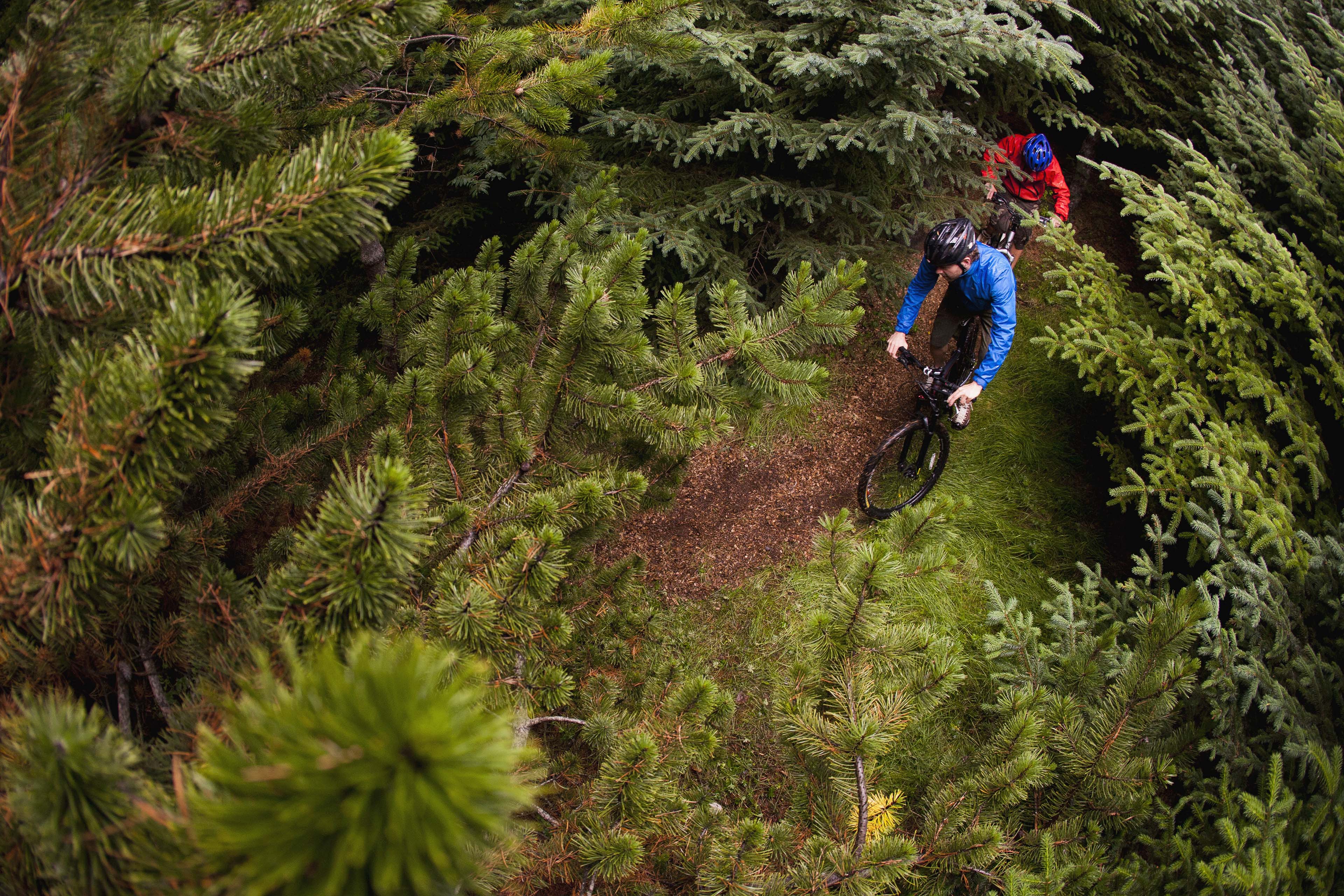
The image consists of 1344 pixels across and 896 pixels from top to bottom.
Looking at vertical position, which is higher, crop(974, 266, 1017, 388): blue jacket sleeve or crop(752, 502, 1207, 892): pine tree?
crop(974, 266, 1017, 388): blue jacket sleeve

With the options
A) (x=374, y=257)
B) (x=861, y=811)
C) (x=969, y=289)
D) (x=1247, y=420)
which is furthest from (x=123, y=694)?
(x=1247, y=420)

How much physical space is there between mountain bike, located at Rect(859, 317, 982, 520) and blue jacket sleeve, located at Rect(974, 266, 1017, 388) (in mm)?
322

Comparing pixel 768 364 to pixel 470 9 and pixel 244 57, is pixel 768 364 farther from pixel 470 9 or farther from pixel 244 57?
pixel 470 9

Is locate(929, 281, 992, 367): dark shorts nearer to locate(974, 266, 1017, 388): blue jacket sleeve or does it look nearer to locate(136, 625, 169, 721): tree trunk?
locate(974, 266, 1017, 388): blue jacket sleeve

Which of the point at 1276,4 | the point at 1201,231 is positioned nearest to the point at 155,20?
the point at 1201,231

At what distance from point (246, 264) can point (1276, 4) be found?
8004mm

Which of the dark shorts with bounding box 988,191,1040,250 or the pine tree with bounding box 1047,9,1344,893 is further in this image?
the dark shorts with bounding box 988,191,1040,250

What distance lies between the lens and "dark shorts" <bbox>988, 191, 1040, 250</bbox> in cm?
549

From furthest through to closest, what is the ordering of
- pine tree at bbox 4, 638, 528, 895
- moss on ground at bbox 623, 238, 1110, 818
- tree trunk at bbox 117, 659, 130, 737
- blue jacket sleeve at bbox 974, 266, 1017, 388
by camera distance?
blue jacket sleeve at bbox 974, 266, 1017, 388, moss on ground at bbox 623, 238, 1110, 818, tree trunk at bbox 117, 659, 130, 737, pine tree at bbox 4, 638, 528, 895

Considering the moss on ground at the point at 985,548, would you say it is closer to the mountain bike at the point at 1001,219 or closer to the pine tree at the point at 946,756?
the mountain bike at the point at 1001,219

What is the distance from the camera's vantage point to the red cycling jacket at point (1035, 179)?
18.7 ft

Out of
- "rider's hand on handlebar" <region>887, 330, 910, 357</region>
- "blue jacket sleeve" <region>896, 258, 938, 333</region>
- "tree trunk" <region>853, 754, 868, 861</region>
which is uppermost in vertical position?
"blue jacket sleeve" <region>896, 258, 938, 333</region>

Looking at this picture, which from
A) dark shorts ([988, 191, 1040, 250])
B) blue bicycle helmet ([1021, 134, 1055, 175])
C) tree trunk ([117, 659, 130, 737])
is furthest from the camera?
blue bicycle helmet ([1021, 134, 1055, 175])

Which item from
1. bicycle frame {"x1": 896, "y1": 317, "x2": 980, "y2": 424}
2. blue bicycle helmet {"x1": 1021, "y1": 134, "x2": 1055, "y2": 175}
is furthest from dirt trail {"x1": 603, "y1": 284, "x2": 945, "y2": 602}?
blue bicycle helmet {"x1": 1021, "y1": 134, "x2": 1055, "y2": 175}
